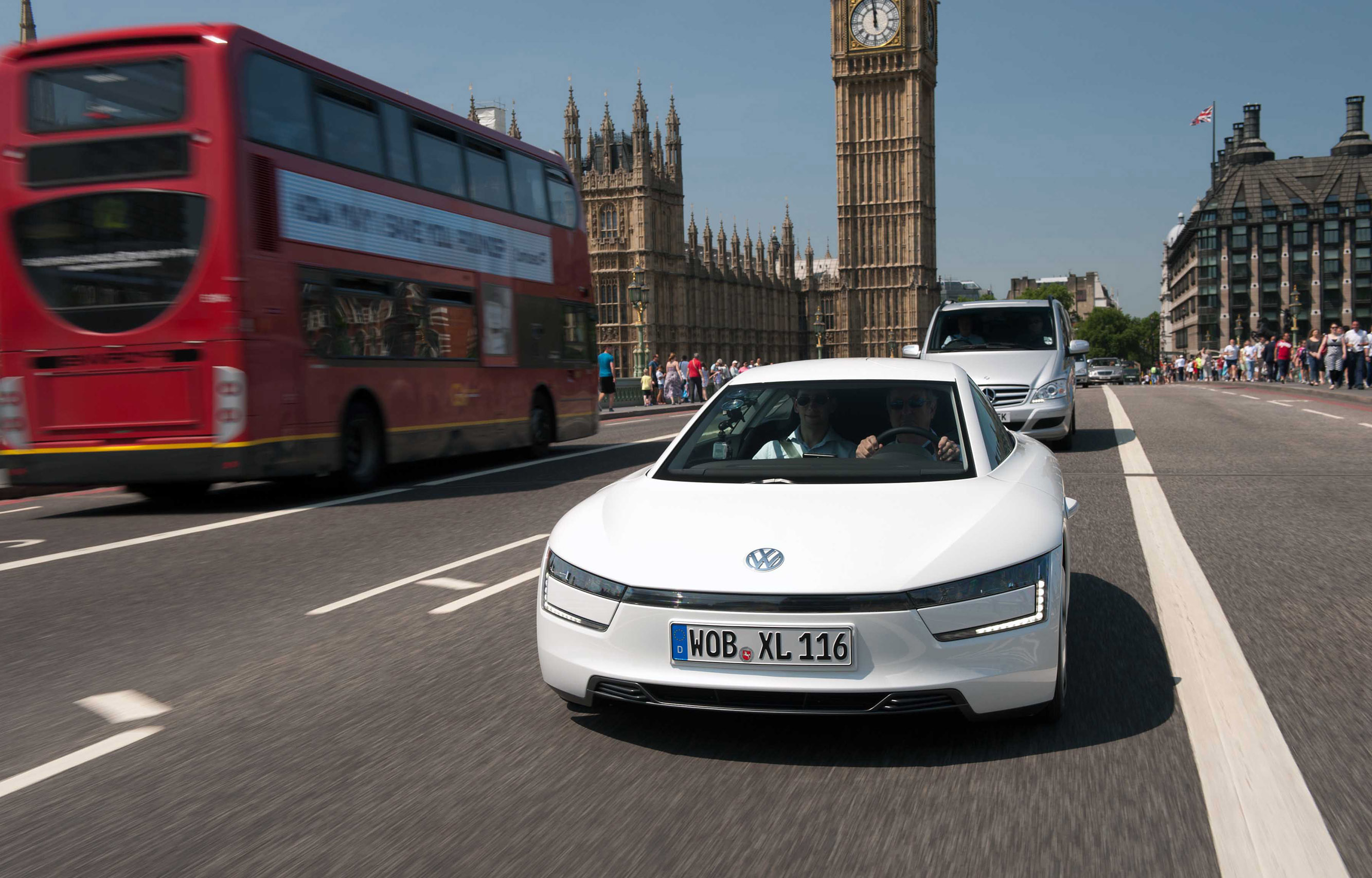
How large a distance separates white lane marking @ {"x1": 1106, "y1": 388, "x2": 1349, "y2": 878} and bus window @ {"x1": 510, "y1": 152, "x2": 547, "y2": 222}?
10.7 m

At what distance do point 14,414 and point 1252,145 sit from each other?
127633 millimetres

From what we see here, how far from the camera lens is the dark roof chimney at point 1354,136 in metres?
116

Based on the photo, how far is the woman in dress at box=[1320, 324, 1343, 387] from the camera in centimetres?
3347

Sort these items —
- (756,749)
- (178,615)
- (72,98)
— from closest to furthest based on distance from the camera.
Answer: (756,749), (178,615), (72,98)

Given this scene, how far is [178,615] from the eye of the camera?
6168 mm

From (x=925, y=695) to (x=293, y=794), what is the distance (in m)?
Result: 1.76

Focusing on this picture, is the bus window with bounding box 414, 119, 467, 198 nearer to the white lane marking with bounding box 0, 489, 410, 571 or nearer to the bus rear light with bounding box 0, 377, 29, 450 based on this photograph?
the white lane marking with bounding box 0, 489, 410, 571

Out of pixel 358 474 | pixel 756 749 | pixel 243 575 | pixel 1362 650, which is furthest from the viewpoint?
pixel 358 474

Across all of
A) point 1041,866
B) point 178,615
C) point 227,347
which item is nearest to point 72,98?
point 227,347

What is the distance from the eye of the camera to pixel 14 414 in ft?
34.7

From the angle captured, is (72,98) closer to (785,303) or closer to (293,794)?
(293,794)

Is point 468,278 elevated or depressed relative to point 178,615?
elevated

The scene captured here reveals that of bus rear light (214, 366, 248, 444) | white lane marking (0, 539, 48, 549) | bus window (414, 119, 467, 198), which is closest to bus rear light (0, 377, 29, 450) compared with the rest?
white lane marking (0, 539, 48, 549)

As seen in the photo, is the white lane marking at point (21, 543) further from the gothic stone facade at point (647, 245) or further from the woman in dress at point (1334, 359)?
the gothic stone facade at point (647, 245)
